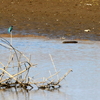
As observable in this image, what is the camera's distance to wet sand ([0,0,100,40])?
14734 mm

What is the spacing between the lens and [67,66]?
30.8 feet

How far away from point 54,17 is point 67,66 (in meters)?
7.34

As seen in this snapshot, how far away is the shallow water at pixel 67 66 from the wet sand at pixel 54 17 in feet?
4.47

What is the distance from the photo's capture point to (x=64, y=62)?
32.3 feet

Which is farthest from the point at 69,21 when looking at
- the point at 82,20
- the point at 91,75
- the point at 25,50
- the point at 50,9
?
the point at 91,75

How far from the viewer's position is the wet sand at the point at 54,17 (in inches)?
580

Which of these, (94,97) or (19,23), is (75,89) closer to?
(94,97)

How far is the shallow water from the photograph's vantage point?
23.8 ft


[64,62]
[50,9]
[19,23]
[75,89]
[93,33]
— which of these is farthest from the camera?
[50,9]

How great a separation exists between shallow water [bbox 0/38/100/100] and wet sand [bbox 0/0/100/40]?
1.36 m

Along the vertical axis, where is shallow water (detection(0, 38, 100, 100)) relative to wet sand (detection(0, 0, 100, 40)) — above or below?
below

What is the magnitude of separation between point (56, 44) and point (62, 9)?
4894 millimetres

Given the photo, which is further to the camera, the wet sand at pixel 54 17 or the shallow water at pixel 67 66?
the wet sand at pixel 54 17

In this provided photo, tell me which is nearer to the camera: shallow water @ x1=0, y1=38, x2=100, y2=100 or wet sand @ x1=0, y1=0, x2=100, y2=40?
shallow water @ x1=0, y1=38, x2=100, y2=100
